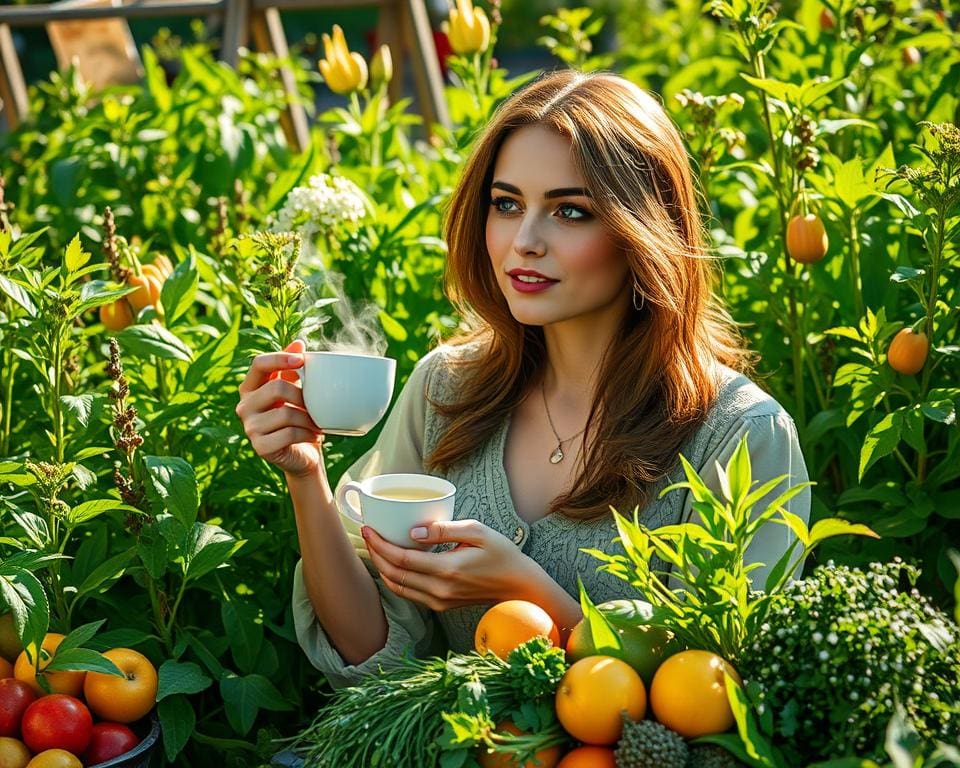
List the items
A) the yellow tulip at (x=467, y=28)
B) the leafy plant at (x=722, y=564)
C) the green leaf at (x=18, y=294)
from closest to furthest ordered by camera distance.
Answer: the leafy plant at (x=722, y=564), the green leaf at (x=18, y=294), the yellow tulip at (x=467, y=28)

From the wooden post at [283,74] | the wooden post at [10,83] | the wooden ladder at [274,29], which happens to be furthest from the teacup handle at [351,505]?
the wooden post at [10,83]

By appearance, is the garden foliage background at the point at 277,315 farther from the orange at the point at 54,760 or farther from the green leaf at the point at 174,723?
the orange at the point at 54,760

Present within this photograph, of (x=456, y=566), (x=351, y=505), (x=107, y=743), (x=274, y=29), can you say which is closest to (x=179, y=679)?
(x=107, y=743)

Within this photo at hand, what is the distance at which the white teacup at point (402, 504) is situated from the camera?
6.11 feet

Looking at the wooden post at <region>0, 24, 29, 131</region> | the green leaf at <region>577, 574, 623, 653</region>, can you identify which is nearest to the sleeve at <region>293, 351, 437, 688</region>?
the green leaf at <region>577, 574, 623, 653</region>

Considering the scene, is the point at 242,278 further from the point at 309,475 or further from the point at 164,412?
the point at 309,475

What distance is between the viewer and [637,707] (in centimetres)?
155

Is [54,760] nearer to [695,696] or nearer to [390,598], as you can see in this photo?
[390,598]

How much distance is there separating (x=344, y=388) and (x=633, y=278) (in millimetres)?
630

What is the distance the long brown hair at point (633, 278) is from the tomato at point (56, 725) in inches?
34.0

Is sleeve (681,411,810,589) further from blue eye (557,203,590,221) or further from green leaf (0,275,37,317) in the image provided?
green leaf (0,275,37,317)

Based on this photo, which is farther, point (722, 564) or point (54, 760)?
point (54, 760)

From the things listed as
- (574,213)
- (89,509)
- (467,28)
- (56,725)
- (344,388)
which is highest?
(467,28)

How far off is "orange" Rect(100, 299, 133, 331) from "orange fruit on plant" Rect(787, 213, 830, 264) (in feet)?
4.51
